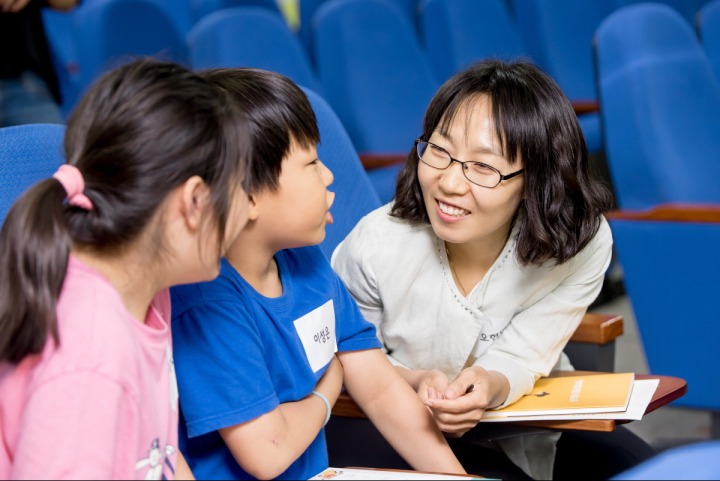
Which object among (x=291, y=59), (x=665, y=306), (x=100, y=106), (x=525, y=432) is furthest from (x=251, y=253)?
(x=291, y=59)

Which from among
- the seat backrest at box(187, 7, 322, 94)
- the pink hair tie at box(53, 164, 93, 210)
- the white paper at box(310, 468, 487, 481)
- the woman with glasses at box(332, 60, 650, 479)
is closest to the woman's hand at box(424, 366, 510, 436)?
the woman with glasses at box(332, 60, 650, 479)

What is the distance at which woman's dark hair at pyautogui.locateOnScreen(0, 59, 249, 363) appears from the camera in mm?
867

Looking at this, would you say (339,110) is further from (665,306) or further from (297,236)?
(297,236)

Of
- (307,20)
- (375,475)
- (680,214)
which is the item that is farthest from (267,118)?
(307,20)

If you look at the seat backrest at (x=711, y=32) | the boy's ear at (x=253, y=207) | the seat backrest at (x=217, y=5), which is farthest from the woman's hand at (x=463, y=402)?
the seat backrest at (x=217, y=5)

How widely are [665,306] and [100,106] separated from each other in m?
1.50

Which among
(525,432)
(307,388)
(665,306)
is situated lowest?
(665,306)

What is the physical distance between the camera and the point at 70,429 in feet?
2.67

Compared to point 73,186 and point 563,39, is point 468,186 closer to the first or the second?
point 73,186

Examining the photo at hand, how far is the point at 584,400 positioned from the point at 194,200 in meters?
0.62

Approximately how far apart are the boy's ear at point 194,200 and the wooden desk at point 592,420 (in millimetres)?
503

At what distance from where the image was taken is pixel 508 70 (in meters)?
1.42

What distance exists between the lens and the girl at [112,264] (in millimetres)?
830

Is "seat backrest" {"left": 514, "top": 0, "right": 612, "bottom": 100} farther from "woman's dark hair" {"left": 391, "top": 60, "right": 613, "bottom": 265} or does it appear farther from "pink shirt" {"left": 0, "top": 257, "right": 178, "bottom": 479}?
"pink shirt" {"left": 0, "top": 257, "right": 178, "bottom": 479}
